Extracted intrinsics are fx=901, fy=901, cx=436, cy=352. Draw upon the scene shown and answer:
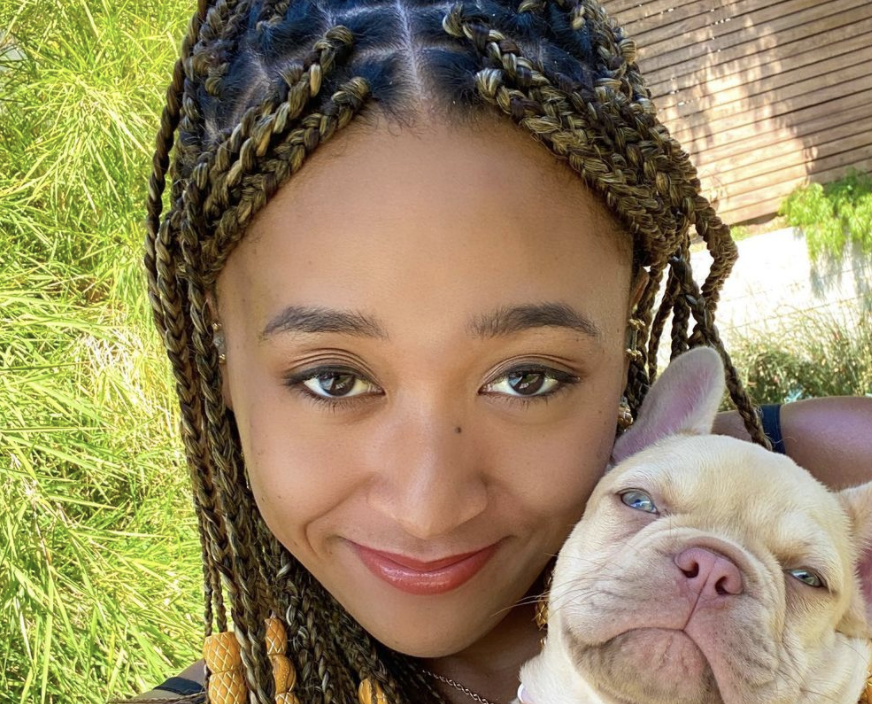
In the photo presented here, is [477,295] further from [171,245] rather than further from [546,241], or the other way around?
[171,245]

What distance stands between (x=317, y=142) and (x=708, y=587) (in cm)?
101

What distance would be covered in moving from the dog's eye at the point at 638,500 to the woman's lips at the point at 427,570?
27cm

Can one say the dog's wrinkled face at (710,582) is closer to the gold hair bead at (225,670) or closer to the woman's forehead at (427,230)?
the woman's forehead at (427,230)

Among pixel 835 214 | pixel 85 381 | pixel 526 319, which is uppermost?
pixel 835 214

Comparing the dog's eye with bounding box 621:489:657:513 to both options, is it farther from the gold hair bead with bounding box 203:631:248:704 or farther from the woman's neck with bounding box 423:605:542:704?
the gold hair bead with bounding box 203:631:248:704

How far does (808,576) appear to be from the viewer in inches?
64.0

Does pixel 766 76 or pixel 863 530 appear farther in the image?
pixel 766 76

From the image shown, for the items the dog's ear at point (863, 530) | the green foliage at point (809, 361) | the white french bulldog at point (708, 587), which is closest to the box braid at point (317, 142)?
the white french bulldog at point (708, 587)

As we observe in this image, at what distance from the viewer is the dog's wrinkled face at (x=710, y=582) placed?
1417 millimetres

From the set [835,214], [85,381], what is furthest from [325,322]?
[835,214]

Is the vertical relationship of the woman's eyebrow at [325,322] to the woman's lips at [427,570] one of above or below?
above

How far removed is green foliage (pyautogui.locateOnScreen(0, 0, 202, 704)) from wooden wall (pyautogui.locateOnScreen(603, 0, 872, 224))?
250 inches

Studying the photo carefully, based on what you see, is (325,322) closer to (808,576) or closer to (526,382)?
(526,382)

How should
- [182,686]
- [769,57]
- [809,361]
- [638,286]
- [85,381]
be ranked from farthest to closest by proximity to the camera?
[769,57] < [809,361] < [85,381] < [182,686] < [638,286]
